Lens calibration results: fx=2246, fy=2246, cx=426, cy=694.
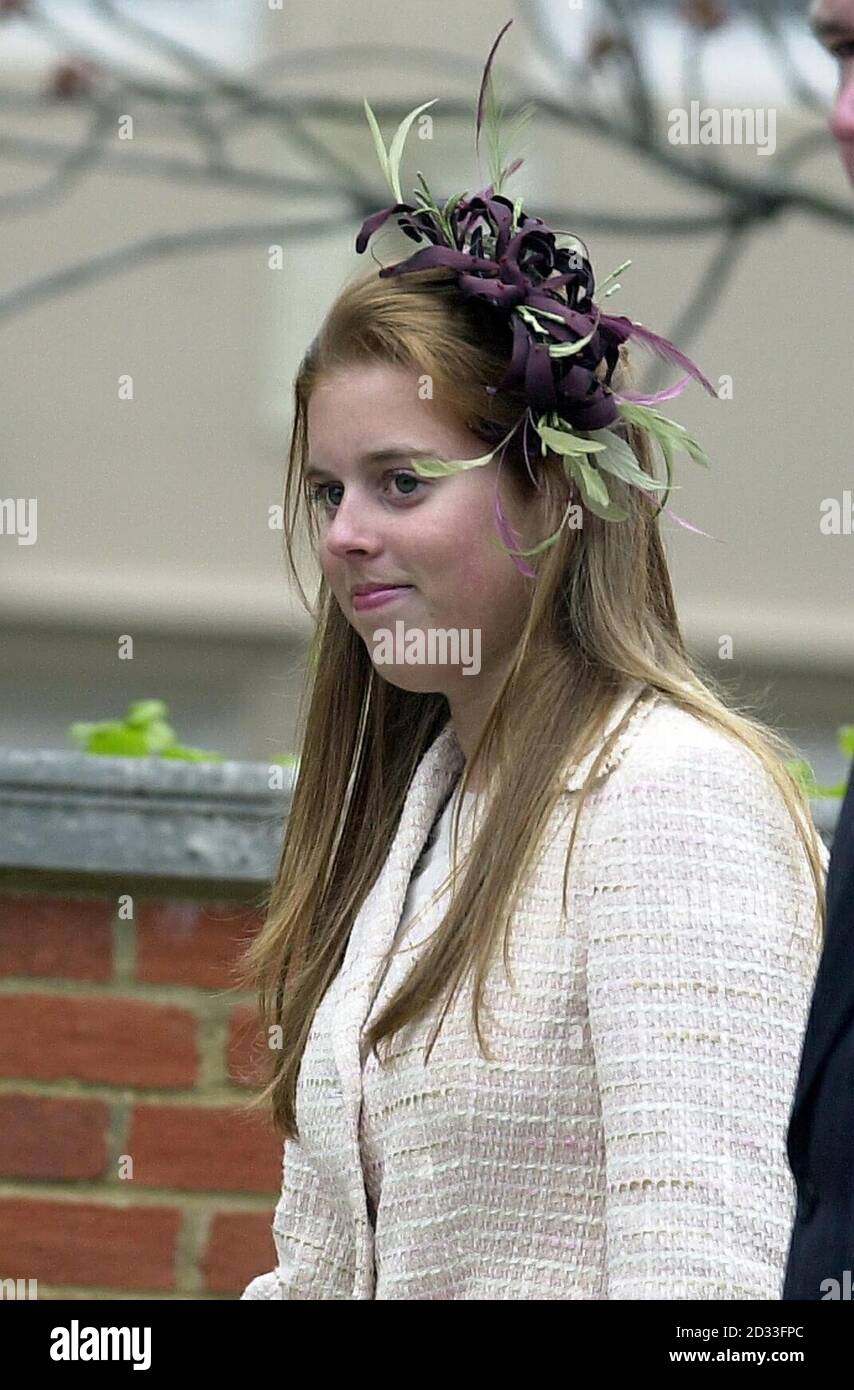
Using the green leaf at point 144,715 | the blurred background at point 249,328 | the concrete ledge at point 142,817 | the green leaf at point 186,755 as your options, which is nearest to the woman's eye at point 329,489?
the concrete ledge at point 142,817

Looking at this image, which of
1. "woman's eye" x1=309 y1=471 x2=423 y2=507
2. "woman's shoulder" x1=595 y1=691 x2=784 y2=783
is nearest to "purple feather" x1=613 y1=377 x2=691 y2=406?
"woman's eye" x1=309 y1=471 x2=423 y2=507

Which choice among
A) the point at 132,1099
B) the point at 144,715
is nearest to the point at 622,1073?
the point at 132,1099

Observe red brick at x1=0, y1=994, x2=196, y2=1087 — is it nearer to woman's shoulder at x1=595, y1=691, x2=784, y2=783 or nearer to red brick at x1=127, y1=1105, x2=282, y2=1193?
red brick at x1=127, y1=1105, x2=282, y2=1193

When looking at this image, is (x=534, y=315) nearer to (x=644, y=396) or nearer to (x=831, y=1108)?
(x=644, y=396)

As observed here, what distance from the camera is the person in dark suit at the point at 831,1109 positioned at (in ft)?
4.45

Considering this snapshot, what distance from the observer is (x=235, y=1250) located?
9.23 ft

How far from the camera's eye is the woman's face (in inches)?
81.7

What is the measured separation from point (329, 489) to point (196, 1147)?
1.01 meters

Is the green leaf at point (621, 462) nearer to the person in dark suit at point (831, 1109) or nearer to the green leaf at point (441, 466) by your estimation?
the green leaf at point (441, 466)

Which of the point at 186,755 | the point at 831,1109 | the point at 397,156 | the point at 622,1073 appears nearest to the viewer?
the point at 831,1109

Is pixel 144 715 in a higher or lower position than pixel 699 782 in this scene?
higher

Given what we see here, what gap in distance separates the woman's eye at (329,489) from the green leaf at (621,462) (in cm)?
18

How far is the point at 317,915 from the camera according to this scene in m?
2.32

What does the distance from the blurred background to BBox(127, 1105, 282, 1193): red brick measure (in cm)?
353
